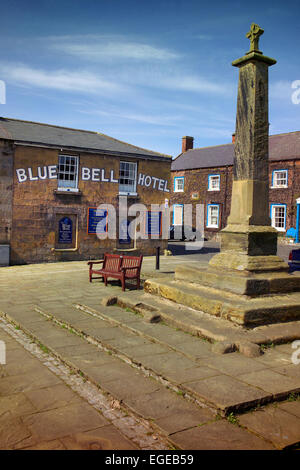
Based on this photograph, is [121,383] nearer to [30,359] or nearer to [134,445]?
[134,445]

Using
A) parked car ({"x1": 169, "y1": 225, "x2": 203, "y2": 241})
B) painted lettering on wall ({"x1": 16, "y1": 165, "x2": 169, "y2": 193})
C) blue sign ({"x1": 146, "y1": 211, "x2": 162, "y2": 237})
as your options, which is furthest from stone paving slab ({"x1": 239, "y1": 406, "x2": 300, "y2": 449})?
parked car ({"x1": 169, "y1": 225, "x2": 203, "y2": 241})

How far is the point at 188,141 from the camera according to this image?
39938 millimetres

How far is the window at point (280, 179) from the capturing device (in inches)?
1132

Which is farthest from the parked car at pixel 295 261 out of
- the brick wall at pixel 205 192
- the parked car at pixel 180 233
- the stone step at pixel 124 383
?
the brick wall at pixel 205 192

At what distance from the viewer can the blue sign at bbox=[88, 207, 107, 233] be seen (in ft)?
59.7

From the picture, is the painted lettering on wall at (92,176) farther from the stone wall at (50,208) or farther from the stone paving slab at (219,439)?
the stone paving slab at (219,439)

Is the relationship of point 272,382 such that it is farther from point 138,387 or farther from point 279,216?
point 279,216

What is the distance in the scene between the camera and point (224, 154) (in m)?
34.0

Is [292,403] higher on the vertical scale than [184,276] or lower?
lower

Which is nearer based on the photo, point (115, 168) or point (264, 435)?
point (264, 435)

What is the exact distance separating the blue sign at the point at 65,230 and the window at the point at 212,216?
17854mm

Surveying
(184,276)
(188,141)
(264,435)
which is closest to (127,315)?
(184,276)

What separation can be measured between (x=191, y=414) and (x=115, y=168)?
15.9 metres

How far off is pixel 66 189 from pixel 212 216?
60.9 feet
